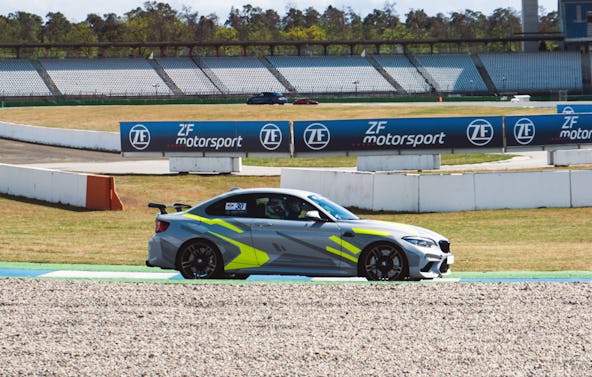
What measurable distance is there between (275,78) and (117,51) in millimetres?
54595

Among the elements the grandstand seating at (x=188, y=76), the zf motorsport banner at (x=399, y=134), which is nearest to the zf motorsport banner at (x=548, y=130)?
the zf motorsport banner at (x=399, y=134)

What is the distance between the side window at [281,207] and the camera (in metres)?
14.6

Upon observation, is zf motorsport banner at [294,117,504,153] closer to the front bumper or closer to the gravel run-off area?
the front bumper

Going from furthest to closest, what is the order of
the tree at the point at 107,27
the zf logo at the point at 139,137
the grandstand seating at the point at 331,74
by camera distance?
the tree at the point at 107,27 < the grandstand seating at the point at 331,74 < the zf logo at the point at 139,137

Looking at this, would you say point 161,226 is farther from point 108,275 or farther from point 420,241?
point 420,241

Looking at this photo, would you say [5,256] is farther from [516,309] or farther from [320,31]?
[320,31]

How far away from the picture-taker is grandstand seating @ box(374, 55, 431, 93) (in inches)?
3733

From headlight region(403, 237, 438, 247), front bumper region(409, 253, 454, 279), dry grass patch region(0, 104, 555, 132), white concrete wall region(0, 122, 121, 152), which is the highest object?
dry grass patch region(0, 104, 555, 132)

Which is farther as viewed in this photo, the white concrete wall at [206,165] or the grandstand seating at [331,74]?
the grandstand seating at [331,74]

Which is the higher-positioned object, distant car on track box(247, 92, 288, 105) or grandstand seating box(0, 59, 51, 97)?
grandstand seating box(0, 59, 51, 97)

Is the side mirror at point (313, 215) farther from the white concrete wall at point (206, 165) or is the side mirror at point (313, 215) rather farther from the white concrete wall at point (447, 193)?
the white concrete wall at point (206, 165)

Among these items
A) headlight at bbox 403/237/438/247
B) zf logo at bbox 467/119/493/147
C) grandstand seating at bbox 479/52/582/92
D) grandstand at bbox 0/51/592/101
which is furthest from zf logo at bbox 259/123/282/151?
grandstand seating at bbox 479/52/582/92

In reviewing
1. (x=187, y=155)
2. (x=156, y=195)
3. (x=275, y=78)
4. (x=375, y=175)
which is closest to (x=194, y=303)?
(x=375, y=175)

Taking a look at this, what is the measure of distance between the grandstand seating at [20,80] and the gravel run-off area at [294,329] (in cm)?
7463
